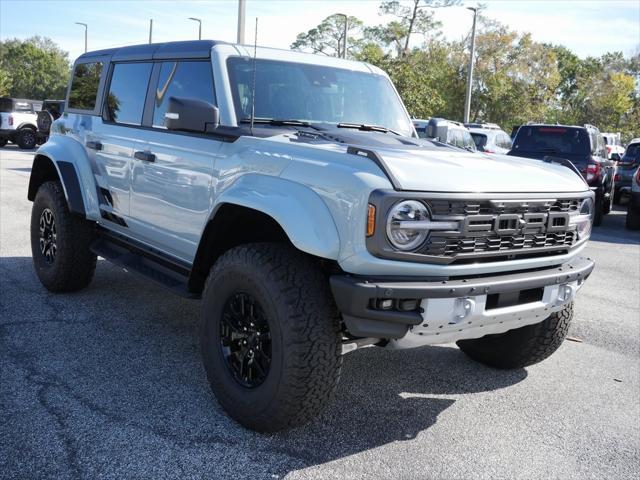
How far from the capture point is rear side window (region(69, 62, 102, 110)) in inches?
215

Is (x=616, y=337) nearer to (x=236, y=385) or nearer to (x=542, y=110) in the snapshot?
(x=236, y=385)

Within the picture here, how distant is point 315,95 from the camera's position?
4293 mm

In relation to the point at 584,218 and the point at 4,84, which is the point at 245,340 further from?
the point at 4,84

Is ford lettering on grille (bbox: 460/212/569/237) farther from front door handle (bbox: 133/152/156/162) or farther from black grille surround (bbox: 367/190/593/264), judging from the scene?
front door handle (bbox: 133/152/156/162)

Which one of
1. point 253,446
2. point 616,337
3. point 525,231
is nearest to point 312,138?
point 525,231

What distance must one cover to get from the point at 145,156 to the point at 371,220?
2.14 meters

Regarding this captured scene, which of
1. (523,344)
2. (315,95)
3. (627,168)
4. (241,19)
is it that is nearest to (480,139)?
(627,168)

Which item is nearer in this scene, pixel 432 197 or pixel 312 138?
pixel 432 197

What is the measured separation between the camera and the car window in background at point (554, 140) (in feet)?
40.3

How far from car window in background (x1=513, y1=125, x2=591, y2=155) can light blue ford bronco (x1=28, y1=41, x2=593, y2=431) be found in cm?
840

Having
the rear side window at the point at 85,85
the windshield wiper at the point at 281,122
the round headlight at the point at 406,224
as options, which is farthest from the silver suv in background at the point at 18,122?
the round headlight at the point at 406,224

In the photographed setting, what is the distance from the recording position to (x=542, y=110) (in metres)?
41.2

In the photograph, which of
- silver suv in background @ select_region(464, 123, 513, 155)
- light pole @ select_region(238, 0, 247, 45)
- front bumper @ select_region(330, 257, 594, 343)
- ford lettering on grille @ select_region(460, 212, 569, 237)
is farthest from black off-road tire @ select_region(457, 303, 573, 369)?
silver suv in background @ select_region(464, 123, 513, 155)

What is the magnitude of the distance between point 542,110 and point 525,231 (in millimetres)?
40879
